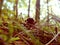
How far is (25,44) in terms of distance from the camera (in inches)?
40.6

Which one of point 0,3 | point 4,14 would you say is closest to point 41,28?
point 4,14

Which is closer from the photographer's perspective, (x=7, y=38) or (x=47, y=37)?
(x=7, y=38)

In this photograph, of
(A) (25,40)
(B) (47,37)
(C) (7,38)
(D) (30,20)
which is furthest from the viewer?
(D) (30,20)

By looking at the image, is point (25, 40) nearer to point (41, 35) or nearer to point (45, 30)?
point (41, 35)

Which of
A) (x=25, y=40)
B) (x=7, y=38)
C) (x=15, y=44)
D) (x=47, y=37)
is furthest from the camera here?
(x=47, y=37)

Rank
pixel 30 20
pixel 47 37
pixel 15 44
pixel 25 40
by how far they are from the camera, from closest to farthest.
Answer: pixel 15 44 → pixel 25 40 → pixel 47 37 → pixel 30 20

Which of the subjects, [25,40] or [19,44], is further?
[25,40]

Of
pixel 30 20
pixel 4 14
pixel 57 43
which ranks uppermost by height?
pixel 4 14

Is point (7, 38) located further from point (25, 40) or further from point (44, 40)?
point (44, 40)

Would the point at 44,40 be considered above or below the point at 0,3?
below

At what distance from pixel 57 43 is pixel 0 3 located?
28.0 inches

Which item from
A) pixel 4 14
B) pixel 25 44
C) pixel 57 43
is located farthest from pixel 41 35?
pixel 4 14

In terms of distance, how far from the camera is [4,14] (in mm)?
744

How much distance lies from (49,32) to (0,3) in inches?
33.3
